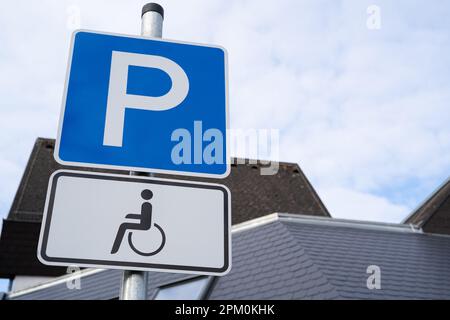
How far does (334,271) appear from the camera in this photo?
9.70 metres

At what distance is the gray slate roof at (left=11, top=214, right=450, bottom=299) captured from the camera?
30.7 feet

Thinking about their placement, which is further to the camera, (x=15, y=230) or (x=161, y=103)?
(x=15, y=230)

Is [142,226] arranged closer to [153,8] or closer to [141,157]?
[141,157]

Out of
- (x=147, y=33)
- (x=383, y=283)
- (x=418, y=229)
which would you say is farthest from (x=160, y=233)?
(x=418, y=229)

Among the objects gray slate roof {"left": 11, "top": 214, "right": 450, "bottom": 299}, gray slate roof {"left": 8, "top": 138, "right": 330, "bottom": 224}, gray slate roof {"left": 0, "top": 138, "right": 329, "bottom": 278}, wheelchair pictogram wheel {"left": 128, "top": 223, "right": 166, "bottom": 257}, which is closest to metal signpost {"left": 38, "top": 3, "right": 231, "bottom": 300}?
wheelchair pictogram wheel {"left": 128, "top": 223, "right": 166, "bottom": 257}

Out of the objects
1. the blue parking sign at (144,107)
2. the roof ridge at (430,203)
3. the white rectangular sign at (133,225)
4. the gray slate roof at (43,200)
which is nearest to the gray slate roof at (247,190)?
the gray slate roof at (43,200)

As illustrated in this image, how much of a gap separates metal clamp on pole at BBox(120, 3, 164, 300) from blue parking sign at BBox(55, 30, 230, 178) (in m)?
0.05

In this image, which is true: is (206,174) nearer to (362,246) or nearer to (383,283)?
(383,283)

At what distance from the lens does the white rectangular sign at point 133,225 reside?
202 cm

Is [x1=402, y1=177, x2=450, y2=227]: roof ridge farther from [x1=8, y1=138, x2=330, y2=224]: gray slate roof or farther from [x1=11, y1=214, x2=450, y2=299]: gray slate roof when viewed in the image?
[x1=8, y1=138, x2=330, y2=224]: gray slate roof

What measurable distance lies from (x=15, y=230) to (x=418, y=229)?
39.9 feet

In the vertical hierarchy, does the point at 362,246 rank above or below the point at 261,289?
above

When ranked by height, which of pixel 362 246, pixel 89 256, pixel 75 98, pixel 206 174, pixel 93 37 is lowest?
pixel 89 256

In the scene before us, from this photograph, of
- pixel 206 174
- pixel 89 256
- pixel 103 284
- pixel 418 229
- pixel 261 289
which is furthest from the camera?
pixel 418 229
